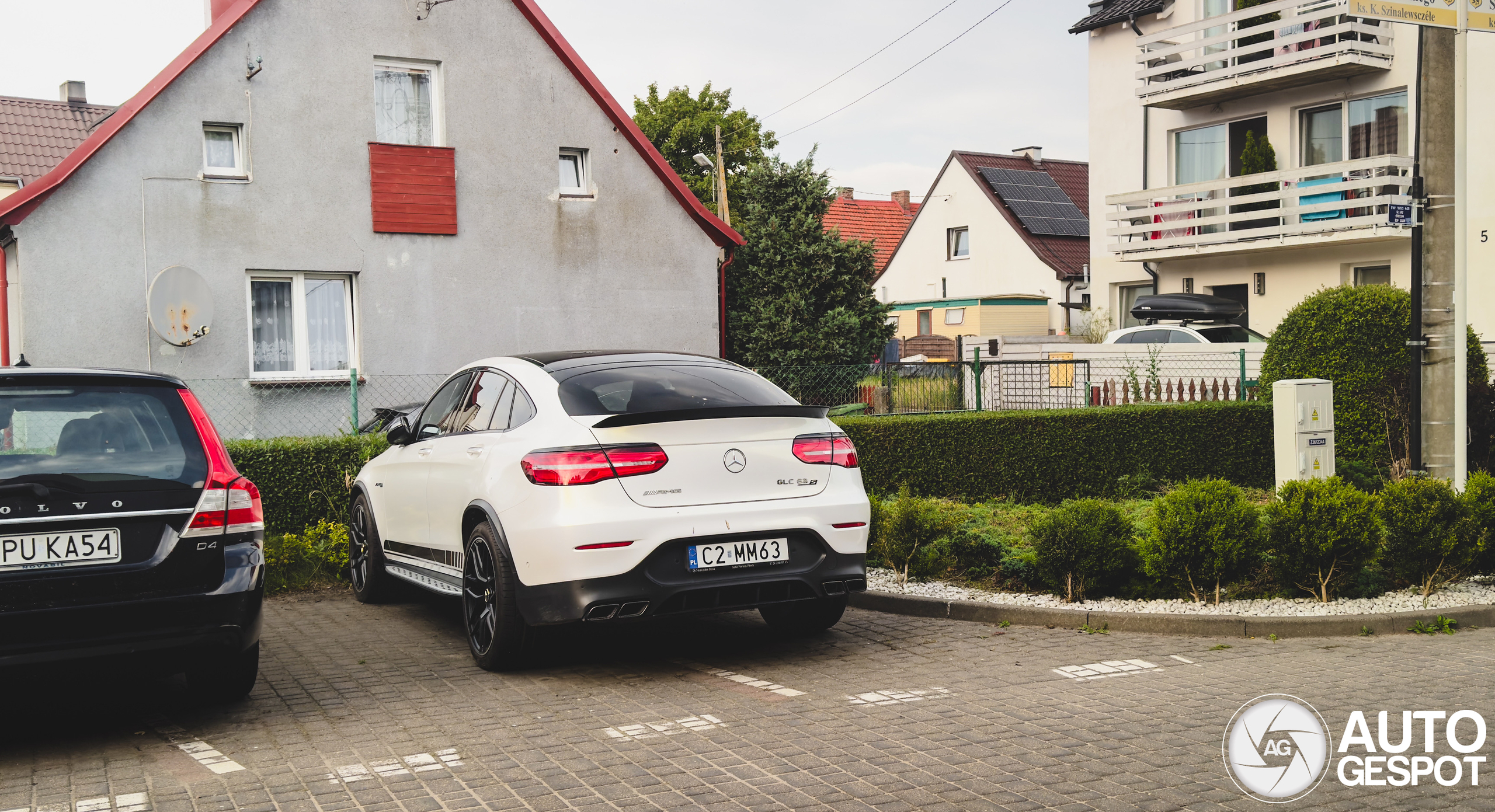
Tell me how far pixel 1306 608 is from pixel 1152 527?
98 centimetres

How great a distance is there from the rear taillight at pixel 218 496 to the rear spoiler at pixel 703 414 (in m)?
1.61

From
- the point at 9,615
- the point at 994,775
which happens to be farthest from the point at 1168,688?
the point at 9,615

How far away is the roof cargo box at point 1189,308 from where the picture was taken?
22.8m

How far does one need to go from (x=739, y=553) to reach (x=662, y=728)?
3.63 ft

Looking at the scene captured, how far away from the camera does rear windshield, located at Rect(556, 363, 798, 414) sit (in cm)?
652

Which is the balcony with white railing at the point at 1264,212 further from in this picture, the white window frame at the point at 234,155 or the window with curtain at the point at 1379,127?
the white window frame at the point at 234,155

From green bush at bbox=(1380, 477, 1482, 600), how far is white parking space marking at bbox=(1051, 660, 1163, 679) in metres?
2.38

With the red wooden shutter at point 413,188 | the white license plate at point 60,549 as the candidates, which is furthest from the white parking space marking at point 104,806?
the red wooden shutter at point 413,188

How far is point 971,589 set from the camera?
8.47 meters

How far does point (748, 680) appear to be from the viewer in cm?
638

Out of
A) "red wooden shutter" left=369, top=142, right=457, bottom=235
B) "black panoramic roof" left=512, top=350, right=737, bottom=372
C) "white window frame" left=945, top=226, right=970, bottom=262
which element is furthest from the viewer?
"white window frame" left=945, top=226, right=970, bottom=262

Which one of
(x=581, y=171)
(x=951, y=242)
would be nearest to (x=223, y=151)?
(x=581, y=171)

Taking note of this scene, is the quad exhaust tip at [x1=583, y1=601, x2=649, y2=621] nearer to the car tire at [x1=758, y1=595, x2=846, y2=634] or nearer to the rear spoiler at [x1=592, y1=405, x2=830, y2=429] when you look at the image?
the rear spoiler at [x1=592, y1=405, x2=830, y2=429]

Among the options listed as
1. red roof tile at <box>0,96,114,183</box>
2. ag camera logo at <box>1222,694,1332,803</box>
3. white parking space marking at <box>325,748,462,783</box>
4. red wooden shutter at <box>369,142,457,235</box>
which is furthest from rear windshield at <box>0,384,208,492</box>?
red roof tile at <box>0,96,114,183</box>
